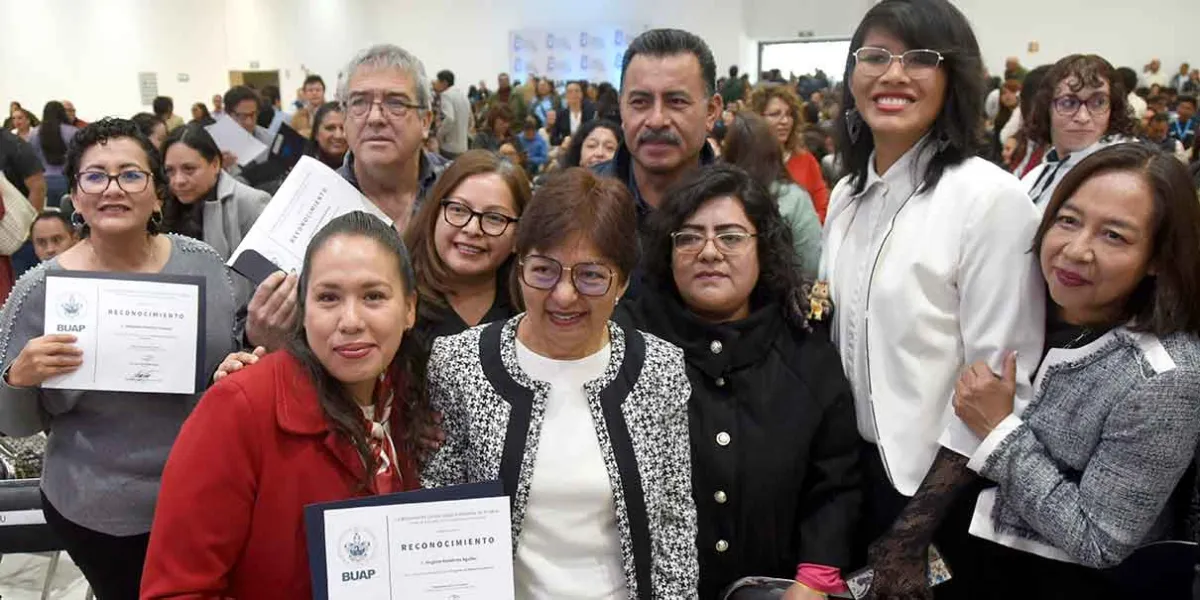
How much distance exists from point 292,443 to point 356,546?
8.7 inches

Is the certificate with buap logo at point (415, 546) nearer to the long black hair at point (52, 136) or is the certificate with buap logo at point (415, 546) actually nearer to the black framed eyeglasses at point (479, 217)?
the black framed eyeglasses at point (479, 217)

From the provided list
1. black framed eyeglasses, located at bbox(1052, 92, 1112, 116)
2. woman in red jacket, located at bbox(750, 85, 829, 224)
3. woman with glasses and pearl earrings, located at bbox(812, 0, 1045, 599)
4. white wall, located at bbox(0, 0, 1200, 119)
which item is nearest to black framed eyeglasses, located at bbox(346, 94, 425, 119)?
woman with glasses and pearl earrings, located at bbox(812, 0, 1045, 599)

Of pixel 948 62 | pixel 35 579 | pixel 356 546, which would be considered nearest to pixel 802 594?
pixel 356 546

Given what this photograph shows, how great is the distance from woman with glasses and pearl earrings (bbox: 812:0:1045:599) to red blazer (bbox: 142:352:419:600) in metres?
Answer: 1.15

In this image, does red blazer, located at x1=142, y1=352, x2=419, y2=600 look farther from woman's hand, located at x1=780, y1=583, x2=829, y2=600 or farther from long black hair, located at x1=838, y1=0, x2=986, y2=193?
long black hair, located at x1=838, y1=0, x2=986, y2=193

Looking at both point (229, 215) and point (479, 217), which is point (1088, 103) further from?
point (229, 215)

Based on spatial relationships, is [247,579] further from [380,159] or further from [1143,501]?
[1143,501]

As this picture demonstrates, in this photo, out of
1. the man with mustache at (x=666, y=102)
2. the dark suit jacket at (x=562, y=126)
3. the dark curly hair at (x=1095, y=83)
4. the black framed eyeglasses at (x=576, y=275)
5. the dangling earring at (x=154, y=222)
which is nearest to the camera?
the black framed eyeglasses at (x=576, y=275)

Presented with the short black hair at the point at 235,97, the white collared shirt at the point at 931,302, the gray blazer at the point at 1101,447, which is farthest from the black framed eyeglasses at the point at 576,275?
the short black hair at the point at 235,97

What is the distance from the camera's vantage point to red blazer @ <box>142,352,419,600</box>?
4.99 feet

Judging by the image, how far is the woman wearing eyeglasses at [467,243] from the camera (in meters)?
2.18

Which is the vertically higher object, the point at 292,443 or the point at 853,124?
the point at 853,124

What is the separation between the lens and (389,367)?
1.82 meters

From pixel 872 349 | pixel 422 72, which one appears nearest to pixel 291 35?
pixel 422 72
